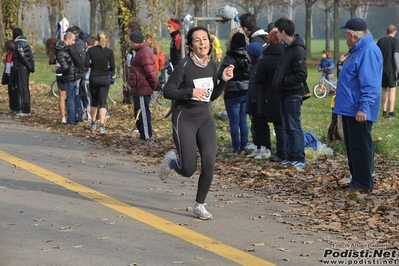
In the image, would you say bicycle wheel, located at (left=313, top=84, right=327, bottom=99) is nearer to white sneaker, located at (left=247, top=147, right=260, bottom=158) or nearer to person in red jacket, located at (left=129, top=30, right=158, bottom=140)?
person in red jacket, located at (left=129, top=30, right=158, bottom=140)

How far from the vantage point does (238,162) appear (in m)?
13.4

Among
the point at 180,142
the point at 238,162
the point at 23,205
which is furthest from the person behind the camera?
the point at 238,162

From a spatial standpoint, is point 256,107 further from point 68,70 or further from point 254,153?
point 68,70

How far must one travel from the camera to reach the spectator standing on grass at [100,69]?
1681 centimetres

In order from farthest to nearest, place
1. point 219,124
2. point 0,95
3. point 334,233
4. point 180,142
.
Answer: point 0,95 < point 219,124 < point 180,142 < point 334,233

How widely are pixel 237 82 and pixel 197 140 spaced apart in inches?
184

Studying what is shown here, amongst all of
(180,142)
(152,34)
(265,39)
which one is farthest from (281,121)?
(152,34)

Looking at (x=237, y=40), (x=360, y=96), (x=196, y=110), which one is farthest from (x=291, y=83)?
(x=196, y=110)

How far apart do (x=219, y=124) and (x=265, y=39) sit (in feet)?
15.5

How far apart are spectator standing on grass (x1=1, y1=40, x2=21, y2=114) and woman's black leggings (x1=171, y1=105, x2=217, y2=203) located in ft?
40.5

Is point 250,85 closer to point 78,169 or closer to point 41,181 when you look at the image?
point 78,169

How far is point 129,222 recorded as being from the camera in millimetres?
8836

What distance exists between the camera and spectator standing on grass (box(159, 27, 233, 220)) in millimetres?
9055

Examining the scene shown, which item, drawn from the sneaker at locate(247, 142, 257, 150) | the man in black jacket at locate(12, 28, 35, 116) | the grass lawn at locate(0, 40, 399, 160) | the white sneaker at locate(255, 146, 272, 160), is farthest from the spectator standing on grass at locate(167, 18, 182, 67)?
the white sneaker at locate(255, 146, 272, 160)
